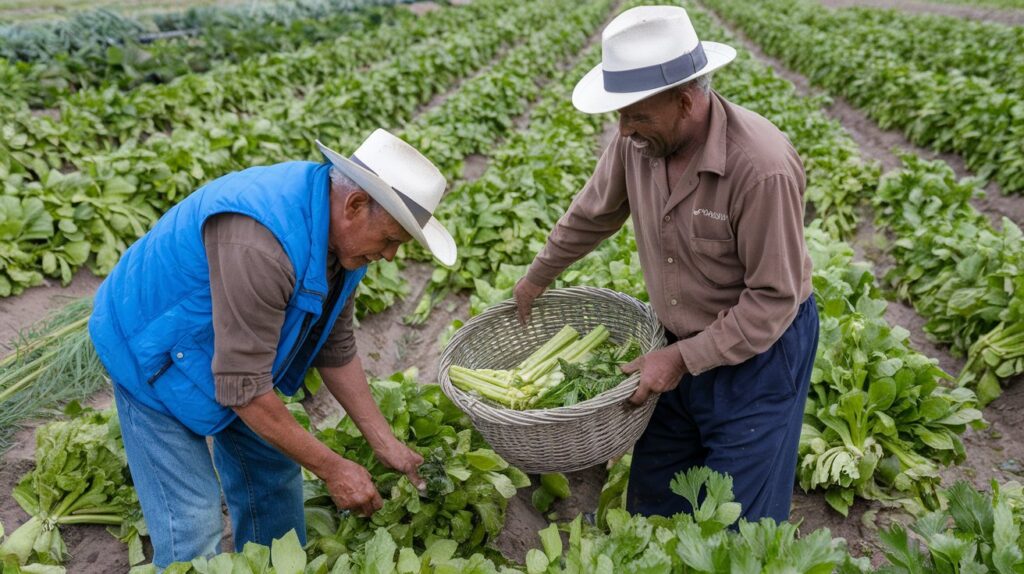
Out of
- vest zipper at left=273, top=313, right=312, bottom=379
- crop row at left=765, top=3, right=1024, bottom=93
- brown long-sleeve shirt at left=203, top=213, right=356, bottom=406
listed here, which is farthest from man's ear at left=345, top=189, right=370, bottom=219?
crop row at left=765, top=3, right=1024, bottom=93

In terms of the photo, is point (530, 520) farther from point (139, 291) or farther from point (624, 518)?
point (139, 291)

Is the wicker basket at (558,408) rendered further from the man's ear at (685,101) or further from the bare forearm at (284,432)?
the man's ear at (685,101)

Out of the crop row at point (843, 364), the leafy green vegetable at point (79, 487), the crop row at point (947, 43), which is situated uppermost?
the leafy green vegetable at point (79, 487)

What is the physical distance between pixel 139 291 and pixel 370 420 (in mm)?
988

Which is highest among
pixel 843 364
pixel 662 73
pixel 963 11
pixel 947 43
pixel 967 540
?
pixel 662 73

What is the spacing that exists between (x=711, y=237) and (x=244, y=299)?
1598mm

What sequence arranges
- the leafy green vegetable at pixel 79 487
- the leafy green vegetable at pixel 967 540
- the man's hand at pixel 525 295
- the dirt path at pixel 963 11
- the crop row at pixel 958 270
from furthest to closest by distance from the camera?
the dirt path at pixel 963 11 < the crop row at pixel 958 270 < the leafy green vegetable at pixel 79 487 < the man's hand at pixel 525 295 < the leafy green vegetable at pixel 967 540

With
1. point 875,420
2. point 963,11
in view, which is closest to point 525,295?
point 875,420

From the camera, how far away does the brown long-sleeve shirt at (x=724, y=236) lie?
8.09ft

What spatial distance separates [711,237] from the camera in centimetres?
264

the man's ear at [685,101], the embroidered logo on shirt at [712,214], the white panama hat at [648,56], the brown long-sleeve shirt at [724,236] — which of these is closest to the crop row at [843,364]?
the brown long-sleeve shirt at [724,236]

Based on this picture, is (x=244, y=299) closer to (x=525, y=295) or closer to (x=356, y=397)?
(x=356, y=397)

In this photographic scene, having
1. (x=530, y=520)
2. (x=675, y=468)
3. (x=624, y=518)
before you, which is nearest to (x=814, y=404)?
(x=675, y=468)

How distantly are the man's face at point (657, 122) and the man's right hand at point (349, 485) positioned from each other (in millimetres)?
1541
